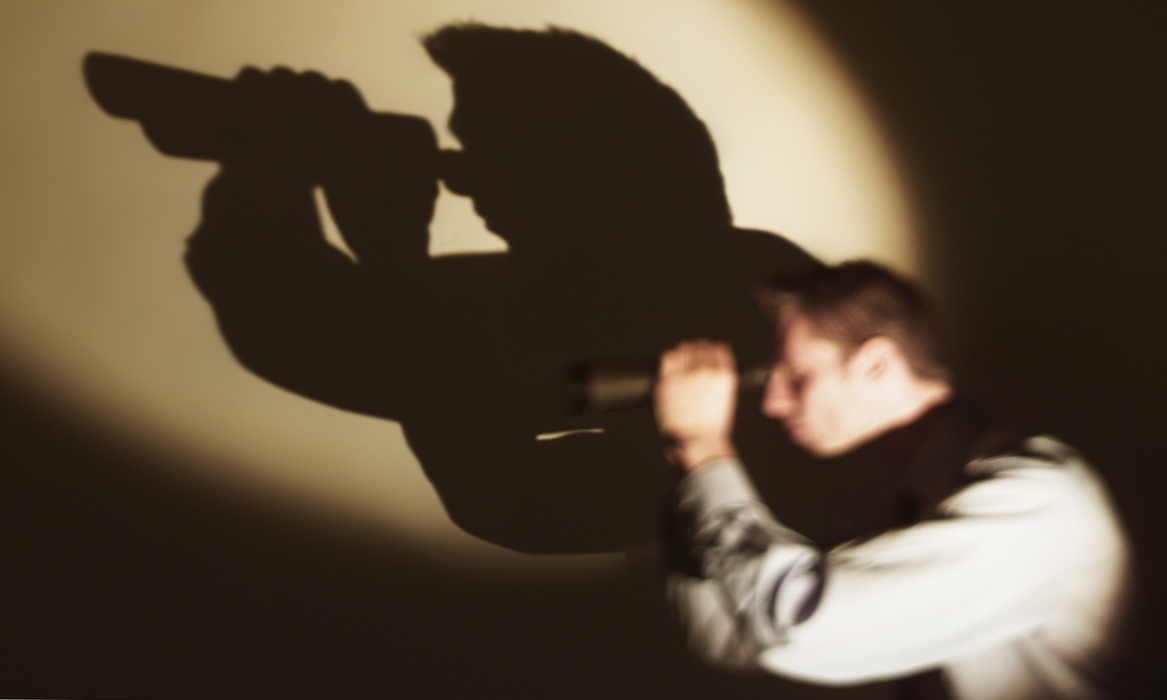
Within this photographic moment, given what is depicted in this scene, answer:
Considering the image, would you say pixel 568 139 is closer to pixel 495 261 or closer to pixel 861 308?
pixel 495 261

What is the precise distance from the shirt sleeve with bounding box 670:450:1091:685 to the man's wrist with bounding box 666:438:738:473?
7cm

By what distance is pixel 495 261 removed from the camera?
1062mm

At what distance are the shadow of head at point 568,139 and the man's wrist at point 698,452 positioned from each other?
0.38 meters

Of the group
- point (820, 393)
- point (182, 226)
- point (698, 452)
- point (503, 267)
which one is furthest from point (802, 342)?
point (182, 226)

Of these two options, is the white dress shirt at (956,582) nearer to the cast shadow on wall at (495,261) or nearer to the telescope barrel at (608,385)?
the telescope barrel at (608,385)

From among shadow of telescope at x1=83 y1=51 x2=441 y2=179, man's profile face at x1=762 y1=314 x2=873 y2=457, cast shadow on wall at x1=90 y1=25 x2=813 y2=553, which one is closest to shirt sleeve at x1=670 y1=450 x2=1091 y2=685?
man's profile face at x1=762 y1=314 x2=873 y2=457

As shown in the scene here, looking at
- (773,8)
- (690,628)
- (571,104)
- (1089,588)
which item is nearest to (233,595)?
(690,628)

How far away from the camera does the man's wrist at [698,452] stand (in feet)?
2.71

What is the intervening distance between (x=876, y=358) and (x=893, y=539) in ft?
0.77

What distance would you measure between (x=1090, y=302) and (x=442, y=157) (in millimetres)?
A: 1060

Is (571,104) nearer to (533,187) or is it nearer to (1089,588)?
(533,187)

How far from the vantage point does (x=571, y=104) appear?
3.58 ft

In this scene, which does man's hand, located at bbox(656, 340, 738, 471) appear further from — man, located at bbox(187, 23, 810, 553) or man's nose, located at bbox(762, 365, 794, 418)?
man, located at bbox(187, 23, 810, 553)

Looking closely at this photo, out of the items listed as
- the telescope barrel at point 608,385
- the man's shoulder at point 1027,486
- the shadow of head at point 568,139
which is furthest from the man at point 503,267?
the man's shoulder at point 1027,486
